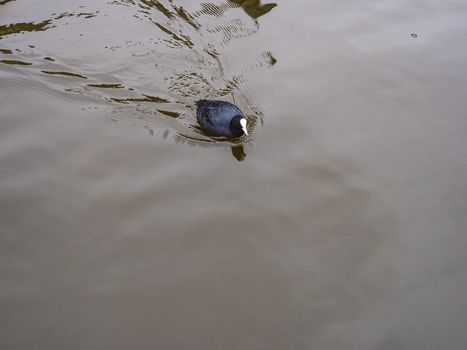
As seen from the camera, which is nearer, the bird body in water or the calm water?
the calm water

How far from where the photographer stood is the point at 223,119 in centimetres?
491

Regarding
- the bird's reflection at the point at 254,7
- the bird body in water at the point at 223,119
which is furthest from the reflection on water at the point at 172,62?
the bird body in water at the point at 223,119

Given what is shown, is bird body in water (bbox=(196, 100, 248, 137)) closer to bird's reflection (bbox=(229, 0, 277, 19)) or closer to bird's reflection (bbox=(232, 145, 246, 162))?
bird's reflection (bbox=(232, 145, 246, 162))

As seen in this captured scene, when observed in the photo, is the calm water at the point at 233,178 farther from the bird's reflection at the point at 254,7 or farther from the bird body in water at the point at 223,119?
the bird body in water at the point at 223,119

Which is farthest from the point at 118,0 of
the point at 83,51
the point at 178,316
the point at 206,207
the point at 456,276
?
the point at 456,276

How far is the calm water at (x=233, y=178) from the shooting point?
11.5 feet

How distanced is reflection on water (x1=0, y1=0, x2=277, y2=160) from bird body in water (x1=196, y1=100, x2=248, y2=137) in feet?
0.43

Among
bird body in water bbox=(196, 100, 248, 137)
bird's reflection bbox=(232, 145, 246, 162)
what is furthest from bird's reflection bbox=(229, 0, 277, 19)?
bird's reflection bbox=(232, 145, 246, 162)

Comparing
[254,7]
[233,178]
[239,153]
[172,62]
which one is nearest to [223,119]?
[239,153]

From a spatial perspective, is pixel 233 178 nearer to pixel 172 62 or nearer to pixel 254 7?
pixel 172 62

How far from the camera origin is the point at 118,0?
680 cm

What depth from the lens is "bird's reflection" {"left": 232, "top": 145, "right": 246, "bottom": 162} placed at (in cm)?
482

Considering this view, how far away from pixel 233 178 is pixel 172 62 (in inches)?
86.9

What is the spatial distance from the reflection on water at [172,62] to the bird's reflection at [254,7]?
2cm
